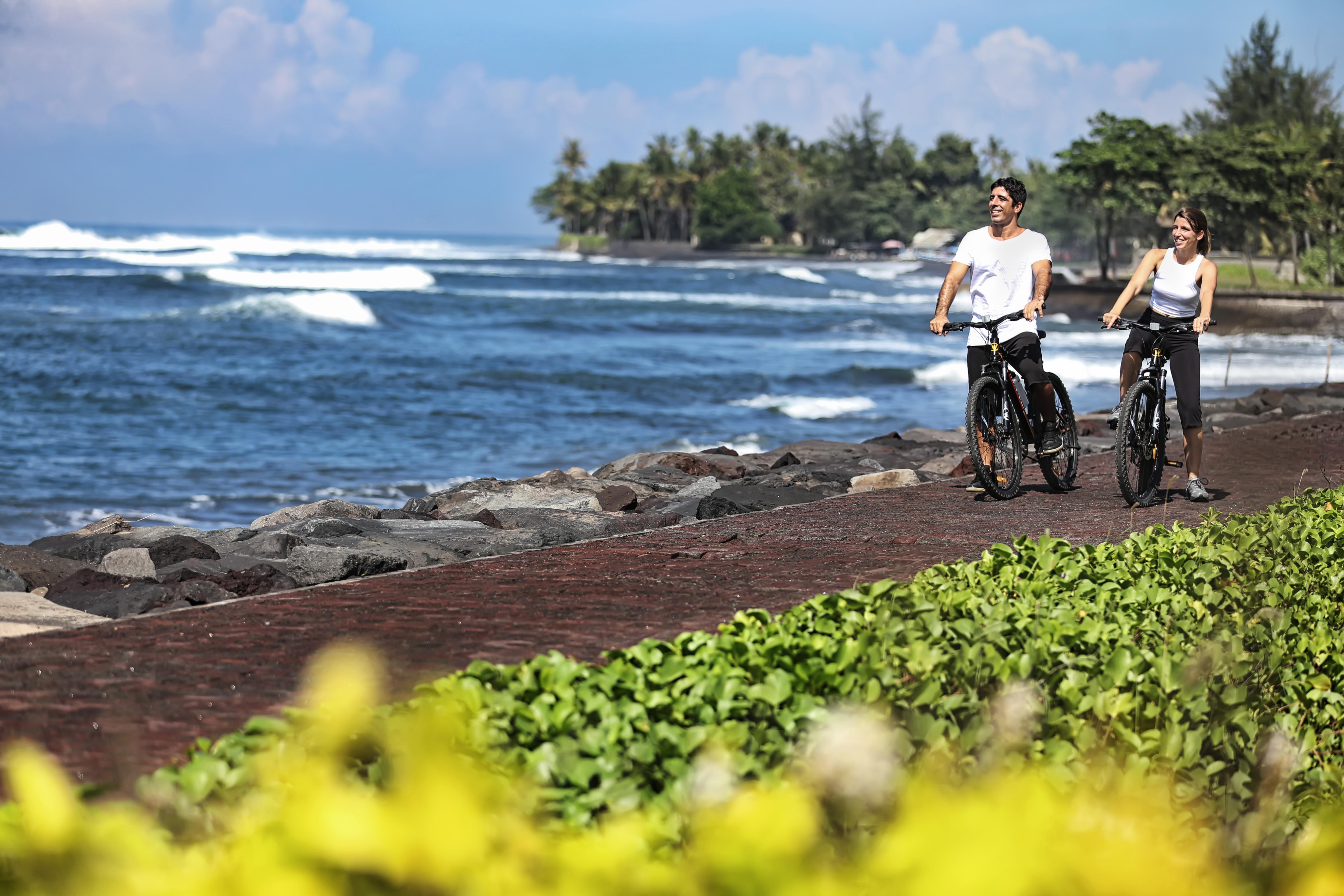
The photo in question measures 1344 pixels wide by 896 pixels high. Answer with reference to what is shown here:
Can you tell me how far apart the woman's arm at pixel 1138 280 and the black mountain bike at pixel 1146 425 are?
7 cm

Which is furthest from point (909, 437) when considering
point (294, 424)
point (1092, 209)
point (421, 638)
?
point (1092, 209)

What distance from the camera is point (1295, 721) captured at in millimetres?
3793

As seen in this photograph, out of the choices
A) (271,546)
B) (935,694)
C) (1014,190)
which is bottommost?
(271,546)

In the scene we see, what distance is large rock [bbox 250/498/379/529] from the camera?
10.2 meters

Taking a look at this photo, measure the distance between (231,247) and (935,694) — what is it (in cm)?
12899

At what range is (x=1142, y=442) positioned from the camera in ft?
27.9

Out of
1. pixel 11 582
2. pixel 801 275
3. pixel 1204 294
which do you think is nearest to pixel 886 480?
pixel 1204 294

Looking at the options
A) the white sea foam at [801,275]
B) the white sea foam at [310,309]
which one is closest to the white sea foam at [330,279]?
the white sea foam at [310,309]

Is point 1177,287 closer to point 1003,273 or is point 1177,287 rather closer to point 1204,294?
point 1204,294

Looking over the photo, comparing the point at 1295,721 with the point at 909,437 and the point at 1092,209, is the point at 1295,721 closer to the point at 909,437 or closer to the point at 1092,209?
the point at 909,437

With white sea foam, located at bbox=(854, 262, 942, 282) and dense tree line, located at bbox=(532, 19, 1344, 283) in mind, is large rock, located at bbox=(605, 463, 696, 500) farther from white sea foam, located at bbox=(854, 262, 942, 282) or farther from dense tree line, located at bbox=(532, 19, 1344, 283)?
white sea foam, located at bbox=(854, 262, 942, 282)

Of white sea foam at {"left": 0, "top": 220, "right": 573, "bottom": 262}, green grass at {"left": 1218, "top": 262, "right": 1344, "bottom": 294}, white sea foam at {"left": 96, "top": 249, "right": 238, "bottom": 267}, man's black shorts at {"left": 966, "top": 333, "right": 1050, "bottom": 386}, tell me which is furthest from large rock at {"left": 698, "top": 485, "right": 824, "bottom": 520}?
white sea foam at {"left": 0, "top": 220, "right": 573, "bottom": 262}

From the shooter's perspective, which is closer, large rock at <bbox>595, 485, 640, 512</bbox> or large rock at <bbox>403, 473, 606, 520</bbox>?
large rock at <bbox>595, 485, 640, 512</bbox>

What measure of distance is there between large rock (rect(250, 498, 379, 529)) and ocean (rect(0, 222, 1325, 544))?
8.39 feet
